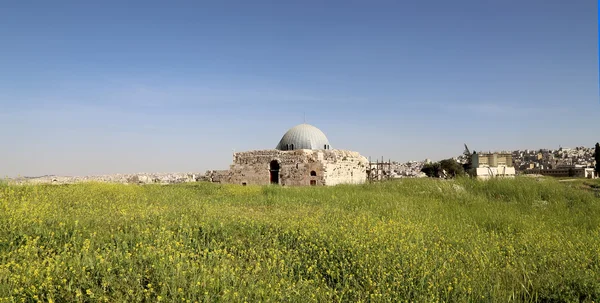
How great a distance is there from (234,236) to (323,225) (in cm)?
165

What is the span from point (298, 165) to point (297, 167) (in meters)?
0.14

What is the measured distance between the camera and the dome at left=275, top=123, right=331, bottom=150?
26578 millimetres

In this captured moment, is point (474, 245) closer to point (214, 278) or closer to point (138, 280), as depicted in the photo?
point (214, 278)

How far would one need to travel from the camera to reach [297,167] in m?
23.3

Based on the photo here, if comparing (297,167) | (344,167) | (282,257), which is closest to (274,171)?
(297,167)

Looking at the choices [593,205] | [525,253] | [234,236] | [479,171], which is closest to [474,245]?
[525,253]

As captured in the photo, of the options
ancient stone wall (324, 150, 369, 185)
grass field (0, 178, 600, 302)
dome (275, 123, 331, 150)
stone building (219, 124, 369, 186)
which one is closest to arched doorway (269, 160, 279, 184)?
stone building (219, 124, 369, 186)

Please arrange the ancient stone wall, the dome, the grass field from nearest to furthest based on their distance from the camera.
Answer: the grass field < the ancient stone wall < the dome

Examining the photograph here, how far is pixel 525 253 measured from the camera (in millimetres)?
5688

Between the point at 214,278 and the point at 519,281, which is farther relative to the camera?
the point at 519,281

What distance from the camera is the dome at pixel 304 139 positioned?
26.6 metres

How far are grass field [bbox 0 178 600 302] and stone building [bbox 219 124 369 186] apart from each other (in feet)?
45.6

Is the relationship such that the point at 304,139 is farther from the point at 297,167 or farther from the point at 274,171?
the point at 297,167

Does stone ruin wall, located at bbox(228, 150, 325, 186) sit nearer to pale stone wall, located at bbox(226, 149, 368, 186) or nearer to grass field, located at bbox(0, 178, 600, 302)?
pale stone wall, located at bbox(226, 149, 368, 186)
